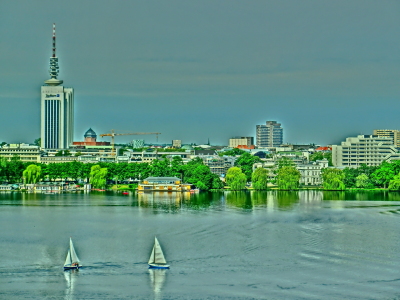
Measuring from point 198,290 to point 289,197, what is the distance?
1424 inches

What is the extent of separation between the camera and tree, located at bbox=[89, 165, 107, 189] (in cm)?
7269

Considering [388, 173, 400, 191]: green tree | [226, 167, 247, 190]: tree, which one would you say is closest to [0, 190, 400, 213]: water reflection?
[388, 173, 400, 191]: green tree

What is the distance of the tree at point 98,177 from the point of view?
72.7 meters

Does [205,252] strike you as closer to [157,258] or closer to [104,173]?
[157,258]

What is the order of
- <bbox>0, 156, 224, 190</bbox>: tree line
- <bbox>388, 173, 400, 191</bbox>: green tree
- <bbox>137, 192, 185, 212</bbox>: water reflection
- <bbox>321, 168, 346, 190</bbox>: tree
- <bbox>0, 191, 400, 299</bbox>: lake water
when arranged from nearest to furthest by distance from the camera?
1. <bbox>0, 191, 400, 299</bbox>: lake water
2. <bbox>137, 192, 185, 212</bbox>: water reflection
3. <bbox>388, 173, 400, 191</bbox>: green tree
4. <bbox>321, 168, 346, 190</bbox>: tree
5. <bbox>0, 156, 224, 190</bbox>: tree line

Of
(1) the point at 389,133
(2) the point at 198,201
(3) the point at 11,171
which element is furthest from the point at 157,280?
(1) the point at 389,133

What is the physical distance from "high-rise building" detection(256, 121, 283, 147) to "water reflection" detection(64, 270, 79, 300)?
16433 cm

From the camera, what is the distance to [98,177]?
73062mm

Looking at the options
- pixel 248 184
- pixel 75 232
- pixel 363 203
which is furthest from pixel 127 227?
pixel 248 184

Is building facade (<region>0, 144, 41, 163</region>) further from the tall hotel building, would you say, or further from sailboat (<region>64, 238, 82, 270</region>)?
sailboat (<region>64, 238, 82, 270</region>)

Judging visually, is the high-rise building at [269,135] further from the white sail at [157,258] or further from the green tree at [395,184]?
the white sail at [157,258]

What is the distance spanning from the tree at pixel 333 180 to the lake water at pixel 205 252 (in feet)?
73.9

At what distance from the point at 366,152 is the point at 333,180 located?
1891cm

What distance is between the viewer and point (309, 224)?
37125 millimetres
